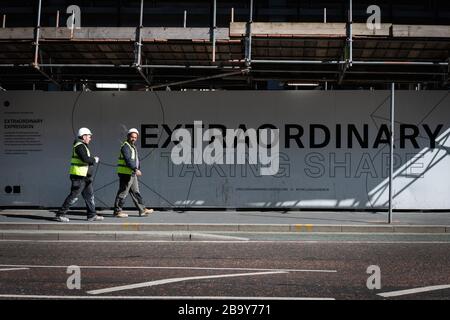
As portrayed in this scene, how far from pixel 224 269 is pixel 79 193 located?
5258 millimetres

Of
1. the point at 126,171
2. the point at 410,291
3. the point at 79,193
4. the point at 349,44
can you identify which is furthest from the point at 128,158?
the point at 410,291

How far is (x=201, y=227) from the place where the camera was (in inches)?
432

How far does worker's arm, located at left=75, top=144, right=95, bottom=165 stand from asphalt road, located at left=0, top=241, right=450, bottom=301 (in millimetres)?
2349

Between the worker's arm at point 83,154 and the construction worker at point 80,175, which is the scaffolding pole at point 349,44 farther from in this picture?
the worker's arm at point 83,154

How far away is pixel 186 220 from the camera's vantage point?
1182 centimetres

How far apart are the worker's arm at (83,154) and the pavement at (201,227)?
48.0 inches

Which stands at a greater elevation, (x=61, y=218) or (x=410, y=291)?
(x=61, y=218)

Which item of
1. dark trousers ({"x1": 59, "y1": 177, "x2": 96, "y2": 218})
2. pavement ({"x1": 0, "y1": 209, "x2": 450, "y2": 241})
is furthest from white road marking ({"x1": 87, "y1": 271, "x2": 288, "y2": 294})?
dark trousers ({"x1": 59, "y1": 177, "x2": 96, "y2": 218})

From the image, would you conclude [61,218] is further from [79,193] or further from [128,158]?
[128,158]

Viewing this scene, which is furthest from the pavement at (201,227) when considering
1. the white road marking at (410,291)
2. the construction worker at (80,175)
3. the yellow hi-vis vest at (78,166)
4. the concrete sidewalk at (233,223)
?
the white road marking at (410,291)

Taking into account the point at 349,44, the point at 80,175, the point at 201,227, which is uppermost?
the point at 349,44

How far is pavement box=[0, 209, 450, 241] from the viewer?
33.8 feet

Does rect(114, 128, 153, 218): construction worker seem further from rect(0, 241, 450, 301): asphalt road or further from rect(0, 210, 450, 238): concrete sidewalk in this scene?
rect(0, 241, 450, 301): asphalt road

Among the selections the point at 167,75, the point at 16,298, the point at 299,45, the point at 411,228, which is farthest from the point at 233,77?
the point at 16,298
